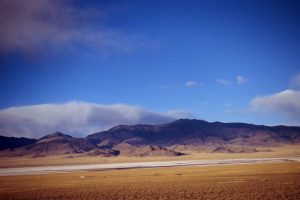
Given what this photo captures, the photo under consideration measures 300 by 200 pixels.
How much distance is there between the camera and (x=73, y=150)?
191 meters

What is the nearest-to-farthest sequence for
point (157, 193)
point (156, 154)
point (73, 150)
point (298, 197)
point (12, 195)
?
1. point (298, 197)
2. point (157, 193)
3. point (12, 195)
4. point (156, 154)
5. point (73, 150)

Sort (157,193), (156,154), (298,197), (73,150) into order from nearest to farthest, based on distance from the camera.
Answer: (298,197)
(157,193)
(156,154)
(73,150)

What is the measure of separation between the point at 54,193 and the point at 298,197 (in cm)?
2042

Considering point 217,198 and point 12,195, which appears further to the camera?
point 12,195

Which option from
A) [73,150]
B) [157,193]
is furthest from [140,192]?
[73,150]

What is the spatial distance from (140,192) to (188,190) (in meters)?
4.13

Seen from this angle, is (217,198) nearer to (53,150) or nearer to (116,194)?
(116,194)

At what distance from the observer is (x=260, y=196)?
25.3 m

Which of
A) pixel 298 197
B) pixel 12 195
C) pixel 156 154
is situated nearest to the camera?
pixel 298 197

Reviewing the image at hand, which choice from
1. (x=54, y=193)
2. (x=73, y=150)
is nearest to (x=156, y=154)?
(x=73, y=150)

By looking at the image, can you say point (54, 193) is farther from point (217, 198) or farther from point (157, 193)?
point (217, 198)

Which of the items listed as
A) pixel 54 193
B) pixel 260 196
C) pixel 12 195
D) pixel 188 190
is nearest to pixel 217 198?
pixel 260 196

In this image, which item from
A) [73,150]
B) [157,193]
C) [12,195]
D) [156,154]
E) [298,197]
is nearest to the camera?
[298,197]

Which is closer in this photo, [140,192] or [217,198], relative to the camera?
[217,198]
